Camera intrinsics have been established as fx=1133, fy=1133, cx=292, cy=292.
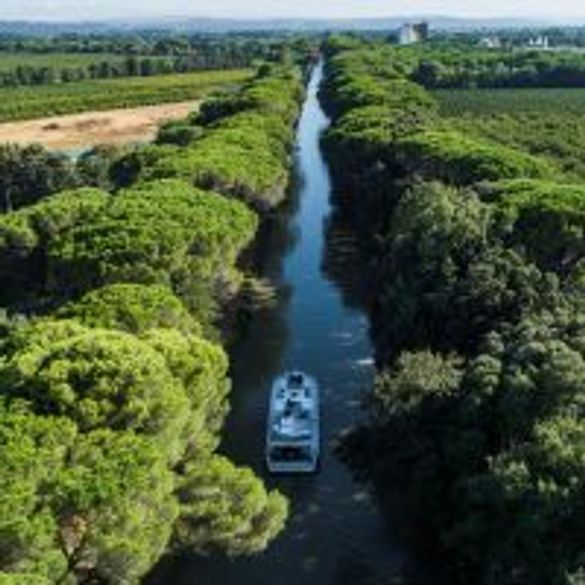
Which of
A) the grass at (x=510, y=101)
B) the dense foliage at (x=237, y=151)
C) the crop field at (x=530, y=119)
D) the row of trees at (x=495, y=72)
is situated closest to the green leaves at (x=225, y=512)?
the dense foliage at (x=237, y=151)

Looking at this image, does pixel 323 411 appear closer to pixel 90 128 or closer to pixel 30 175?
pixel 30 175

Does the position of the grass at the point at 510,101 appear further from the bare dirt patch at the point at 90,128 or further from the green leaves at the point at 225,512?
the green leaves at the point at 225,512

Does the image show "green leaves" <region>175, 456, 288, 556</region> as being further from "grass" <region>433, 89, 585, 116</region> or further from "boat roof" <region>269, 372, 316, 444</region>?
"grass" <region>433, 89, 585, 116</region>

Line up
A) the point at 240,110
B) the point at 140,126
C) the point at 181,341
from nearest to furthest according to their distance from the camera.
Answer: the point at 181,341
the point at 240,110
the point at 140,126

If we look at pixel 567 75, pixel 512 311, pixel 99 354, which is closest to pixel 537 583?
pixel 99 354

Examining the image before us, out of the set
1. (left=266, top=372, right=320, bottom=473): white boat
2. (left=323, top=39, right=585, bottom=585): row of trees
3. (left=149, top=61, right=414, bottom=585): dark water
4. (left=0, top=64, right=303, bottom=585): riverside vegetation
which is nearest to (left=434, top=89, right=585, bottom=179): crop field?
(left=149, top=61, right=414, bottom=585): dark water

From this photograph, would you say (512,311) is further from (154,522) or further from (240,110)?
(240,110)
